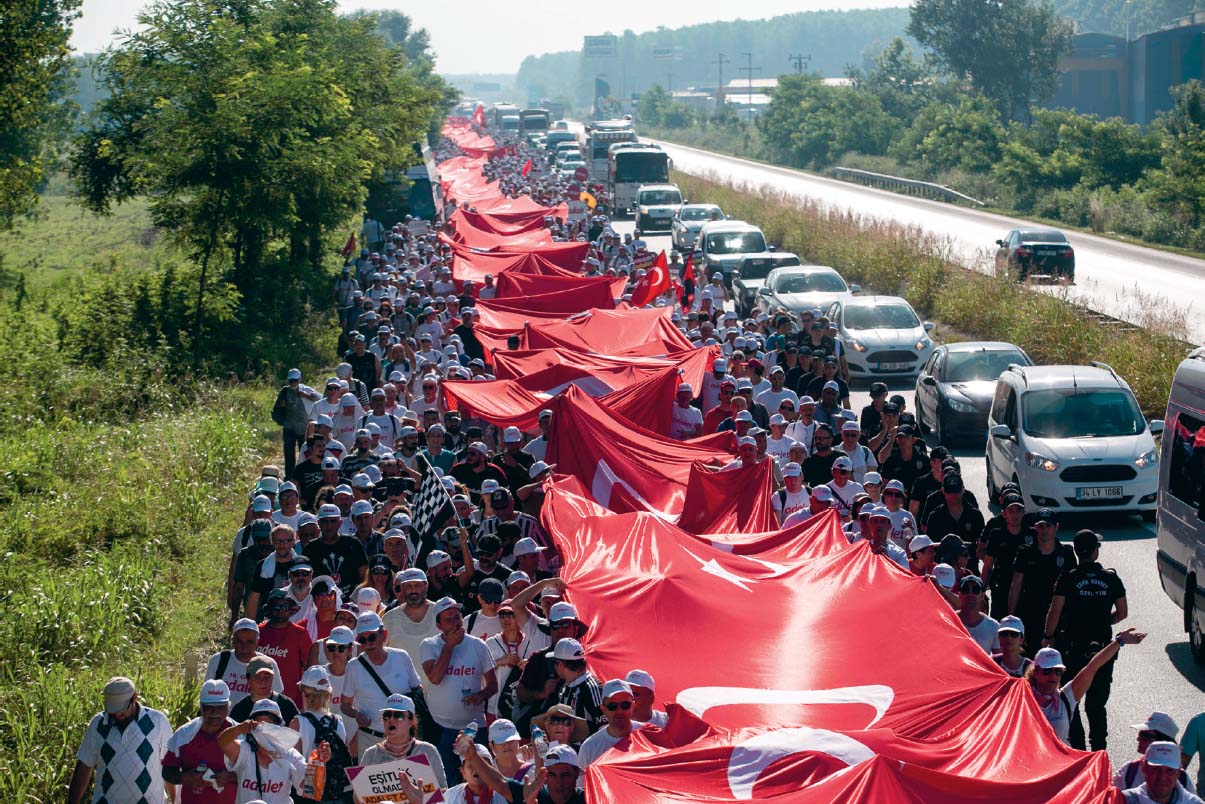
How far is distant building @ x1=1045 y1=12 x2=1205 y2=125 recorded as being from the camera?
92250 mm

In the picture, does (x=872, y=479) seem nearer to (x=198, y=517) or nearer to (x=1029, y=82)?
(x=198, y=517)

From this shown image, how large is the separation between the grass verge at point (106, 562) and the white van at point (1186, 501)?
24.9 feet

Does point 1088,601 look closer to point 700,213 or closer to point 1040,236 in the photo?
point 1040,236

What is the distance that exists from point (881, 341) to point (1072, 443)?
8822 mm

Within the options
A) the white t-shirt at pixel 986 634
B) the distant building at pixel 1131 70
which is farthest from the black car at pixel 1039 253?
the distant building at pixel 1131 70

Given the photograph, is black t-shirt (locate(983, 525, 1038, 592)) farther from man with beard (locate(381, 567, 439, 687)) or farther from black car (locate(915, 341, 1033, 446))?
black car (locate(915, 341, 1033, 446))

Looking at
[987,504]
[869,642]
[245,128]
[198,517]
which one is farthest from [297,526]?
[245,128]

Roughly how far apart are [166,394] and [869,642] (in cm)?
1736

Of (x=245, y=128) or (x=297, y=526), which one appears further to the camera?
(x=245, y=128)

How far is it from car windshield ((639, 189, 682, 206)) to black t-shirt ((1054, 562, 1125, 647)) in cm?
4482

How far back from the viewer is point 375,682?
28.9 feet

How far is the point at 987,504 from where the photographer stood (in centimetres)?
1800

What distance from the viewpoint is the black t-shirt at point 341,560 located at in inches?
446

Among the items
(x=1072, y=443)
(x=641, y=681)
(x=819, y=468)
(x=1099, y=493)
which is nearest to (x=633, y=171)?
(x=1072, y=443)
